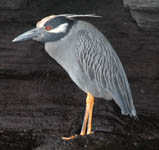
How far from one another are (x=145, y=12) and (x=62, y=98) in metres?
2.50

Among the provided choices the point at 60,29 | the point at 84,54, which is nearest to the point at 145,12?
the point at 84,54

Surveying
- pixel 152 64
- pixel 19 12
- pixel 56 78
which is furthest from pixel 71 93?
pixel 19 12

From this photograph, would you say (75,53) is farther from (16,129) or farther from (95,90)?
(16,129)

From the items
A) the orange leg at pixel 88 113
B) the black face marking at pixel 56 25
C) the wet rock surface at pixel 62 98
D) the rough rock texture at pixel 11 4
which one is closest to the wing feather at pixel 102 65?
the black face marking at pixel 56 25

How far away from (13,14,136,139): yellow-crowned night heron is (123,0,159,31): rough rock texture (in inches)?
115

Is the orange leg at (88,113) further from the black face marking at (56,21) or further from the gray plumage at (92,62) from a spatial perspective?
the black face marking at (56,21)

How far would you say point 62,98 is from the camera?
5.64 meters

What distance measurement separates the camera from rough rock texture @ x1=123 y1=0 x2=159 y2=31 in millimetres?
6951

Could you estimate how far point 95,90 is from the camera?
437 cm

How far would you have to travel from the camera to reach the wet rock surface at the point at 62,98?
4559 millimetres

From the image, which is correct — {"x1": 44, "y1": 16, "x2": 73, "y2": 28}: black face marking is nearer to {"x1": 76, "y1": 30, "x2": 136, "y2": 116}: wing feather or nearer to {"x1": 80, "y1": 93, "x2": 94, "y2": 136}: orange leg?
{"x1": 76, "y1": 30, "x2": 136, "y2": 116}: wing feather

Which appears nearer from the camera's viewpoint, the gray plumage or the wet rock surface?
the gray plumage

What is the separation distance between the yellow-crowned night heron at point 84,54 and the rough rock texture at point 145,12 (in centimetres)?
291

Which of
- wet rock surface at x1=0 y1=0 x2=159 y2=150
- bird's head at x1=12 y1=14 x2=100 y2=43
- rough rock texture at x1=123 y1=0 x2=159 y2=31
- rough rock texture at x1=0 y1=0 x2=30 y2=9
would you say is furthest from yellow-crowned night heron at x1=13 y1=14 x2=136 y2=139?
rough rock texture at x1=0 y1=0 x2=30 y2=9
